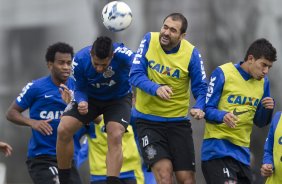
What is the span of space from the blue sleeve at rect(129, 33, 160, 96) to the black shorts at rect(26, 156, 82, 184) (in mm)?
1685

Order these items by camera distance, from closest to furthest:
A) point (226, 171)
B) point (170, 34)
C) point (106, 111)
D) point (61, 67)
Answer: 1. point (226, 171)
2. point (170, 34)
3. point (106, 111)
4. point (61, 67)

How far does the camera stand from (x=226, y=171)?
929cm

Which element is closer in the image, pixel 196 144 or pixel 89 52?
pixel 89 52

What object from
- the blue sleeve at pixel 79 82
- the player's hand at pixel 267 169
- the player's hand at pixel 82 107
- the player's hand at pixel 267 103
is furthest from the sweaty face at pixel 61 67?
the player's hand at pixel 267 169

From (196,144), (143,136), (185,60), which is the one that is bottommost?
(196,144)

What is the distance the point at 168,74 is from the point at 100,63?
75 cm

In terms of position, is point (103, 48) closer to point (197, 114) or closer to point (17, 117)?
point (197, 114)

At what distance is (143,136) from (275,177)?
4.94 ft

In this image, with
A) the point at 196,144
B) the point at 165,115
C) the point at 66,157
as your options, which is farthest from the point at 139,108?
the point at 196,144

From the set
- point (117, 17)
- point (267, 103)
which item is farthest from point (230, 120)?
point (117, 17)

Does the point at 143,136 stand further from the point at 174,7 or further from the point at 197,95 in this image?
the point at 174,7

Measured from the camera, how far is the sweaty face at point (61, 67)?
35.4ft

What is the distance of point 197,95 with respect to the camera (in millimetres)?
9477

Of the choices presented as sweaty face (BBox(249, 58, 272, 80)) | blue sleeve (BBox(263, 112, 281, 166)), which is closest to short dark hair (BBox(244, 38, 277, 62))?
sweaty face (BBox(249, 58, 272, 80))
